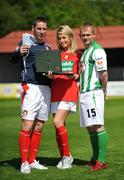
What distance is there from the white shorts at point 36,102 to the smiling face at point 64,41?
60cm

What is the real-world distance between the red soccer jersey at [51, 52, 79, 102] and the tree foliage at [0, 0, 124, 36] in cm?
5249

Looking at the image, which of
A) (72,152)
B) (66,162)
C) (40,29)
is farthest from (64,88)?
(72,152)

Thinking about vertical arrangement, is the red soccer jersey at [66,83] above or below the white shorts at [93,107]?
above

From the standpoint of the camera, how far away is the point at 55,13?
62562 mm

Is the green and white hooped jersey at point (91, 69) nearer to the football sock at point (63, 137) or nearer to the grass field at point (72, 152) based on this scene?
the football sock at point (63, 137)

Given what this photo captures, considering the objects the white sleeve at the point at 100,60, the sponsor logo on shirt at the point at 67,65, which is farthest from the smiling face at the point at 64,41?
the white sleeve at the point at 100,60

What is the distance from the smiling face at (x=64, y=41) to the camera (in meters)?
8.02

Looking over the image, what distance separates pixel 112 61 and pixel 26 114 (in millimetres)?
32553

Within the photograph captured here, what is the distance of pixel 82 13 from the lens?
208 feet

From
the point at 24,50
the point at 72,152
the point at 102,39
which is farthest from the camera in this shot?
the point at 102,39

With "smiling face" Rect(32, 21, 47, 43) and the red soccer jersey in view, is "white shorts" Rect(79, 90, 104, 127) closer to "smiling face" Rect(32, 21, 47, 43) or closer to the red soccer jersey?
the red soccer jersey

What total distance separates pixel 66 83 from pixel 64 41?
0.57 metres

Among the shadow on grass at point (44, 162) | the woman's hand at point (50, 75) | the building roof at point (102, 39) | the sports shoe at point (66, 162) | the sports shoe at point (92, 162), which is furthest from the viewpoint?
the building roof at point (102, 39)

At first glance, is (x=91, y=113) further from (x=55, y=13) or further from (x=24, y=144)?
(x=55, y=13)
